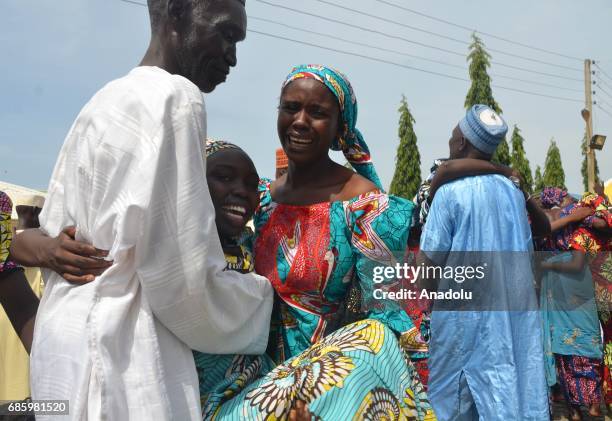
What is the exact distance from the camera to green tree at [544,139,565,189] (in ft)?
102

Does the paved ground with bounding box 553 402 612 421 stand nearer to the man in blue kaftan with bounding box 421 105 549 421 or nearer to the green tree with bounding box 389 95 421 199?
the man in blue kaftan with bounding box 421 105 549 421

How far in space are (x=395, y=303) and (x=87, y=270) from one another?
1100 millimetres

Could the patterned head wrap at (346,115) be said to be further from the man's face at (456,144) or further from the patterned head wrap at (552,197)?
the patterned head wrap at (552,197)

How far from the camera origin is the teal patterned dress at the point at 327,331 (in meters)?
1.72

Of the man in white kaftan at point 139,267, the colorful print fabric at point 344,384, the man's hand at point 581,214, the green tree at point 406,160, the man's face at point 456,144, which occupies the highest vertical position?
the green tree at point 406,160

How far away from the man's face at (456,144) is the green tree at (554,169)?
2910cm

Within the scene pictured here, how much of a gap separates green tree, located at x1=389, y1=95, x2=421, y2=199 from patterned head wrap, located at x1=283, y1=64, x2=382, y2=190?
66.8ft

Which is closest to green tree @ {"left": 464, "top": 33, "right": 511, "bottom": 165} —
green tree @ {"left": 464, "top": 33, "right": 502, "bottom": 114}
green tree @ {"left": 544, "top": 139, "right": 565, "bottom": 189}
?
green tree @ {"left": 464, "top": 33, "right": 502, "bottom": 114}

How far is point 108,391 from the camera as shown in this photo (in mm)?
1441

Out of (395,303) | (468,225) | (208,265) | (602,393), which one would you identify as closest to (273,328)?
(395,303)

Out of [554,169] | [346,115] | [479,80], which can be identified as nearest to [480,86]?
[479,80]

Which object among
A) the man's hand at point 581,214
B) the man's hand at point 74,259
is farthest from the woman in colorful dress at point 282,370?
the man's hand at point 581,214

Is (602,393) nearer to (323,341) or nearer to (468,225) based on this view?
(468,225)

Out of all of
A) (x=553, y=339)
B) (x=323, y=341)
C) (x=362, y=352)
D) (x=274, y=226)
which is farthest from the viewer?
(x=553, y=339)
